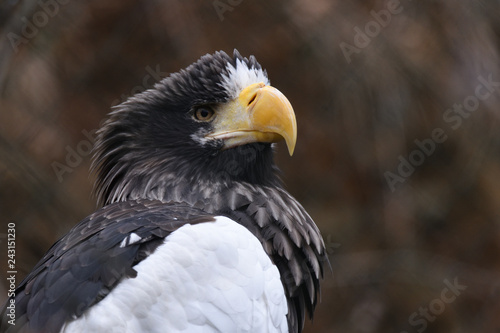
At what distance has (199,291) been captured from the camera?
7.49 feet

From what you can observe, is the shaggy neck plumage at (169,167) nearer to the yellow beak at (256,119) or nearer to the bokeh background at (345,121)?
the yellow beak at (256,119)

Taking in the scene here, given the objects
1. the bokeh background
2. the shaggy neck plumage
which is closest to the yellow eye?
the shaggy neck plumage

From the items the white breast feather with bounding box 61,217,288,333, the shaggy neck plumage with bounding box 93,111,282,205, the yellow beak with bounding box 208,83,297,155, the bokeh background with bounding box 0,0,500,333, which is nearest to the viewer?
the white breast feather with bounding box 61,217,288,333

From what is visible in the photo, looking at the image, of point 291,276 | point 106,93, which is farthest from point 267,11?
point 291,276

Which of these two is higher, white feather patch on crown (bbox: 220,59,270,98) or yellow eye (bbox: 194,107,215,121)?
white feather patch on crown (bbox: 220,59,270,98)

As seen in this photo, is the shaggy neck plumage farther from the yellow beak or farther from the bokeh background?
the bokeh background

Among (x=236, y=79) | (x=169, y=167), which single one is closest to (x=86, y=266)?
(x=169, y=167)

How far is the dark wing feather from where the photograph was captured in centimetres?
219

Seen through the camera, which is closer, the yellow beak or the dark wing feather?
the dark wing feather

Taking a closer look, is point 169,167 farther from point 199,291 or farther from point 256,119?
point 199,291

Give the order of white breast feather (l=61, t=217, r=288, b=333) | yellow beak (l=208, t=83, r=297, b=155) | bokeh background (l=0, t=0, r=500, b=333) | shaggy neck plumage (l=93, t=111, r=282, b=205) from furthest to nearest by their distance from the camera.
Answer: bokeh background (l=0, t=0, r=500, b=333)
shaggy neck plumage (l=93, t=111, r=282, b=205)
yellow beak (l=208, t=83, r=297, b=155)
white breast feather (l=61, t=217, r=288, b=333)

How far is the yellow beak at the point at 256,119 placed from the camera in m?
2.62

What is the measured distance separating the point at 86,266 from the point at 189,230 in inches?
12.2

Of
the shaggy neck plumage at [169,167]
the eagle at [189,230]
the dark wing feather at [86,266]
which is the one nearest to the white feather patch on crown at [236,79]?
the eagle at [189,230]
